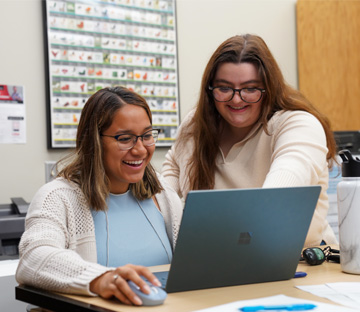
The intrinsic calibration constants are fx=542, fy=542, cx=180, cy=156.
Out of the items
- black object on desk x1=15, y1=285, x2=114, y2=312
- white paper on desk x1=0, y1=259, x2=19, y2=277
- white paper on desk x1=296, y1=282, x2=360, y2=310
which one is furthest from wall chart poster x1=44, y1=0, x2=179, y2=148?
white paper on desk x1=296, y1=282, x2=360, y2=310

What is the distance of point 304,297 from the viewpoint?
1044 millimetres

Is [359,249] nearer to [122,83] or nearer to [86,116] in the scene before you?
[86,116]

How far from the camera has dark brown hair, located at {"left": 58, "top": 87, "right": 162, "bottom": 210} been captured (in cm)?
149

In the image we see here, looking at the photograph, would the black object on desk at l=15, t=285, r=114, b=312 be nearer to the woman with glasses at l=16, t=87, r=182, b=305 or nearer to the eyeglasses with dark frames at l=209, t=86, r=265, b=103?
the woman with glasses at l=16, t=87, r=182, b=305

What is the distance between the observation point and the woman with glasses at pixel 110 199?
138 centimetres

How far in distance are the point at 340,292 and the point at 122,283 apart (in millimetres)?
433

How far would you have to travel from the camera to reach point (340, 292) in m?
1.08

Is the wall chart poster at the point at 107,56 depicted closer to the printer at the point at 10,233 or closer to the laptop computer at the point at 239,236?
the printer at the point at 10,233

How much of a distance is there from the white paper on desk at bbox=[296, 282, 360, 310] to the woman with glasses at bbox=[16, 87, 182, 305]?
478 millimetres

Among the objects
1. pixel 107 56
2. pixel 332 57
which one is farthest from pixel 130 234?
pixel 332 57

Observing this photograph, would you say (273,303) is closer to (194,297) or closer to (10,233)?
(194,297)

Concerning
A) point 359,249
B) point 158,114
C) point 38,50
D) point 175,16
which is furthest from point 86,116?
point 175,16

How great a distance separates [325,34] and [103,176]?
107 inches

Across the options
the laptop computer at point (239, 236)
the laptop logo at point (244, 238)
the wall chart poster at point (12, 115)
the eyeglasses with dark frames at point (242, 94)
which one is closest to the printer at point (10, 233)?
the wall chart poster at point (12, 115)
